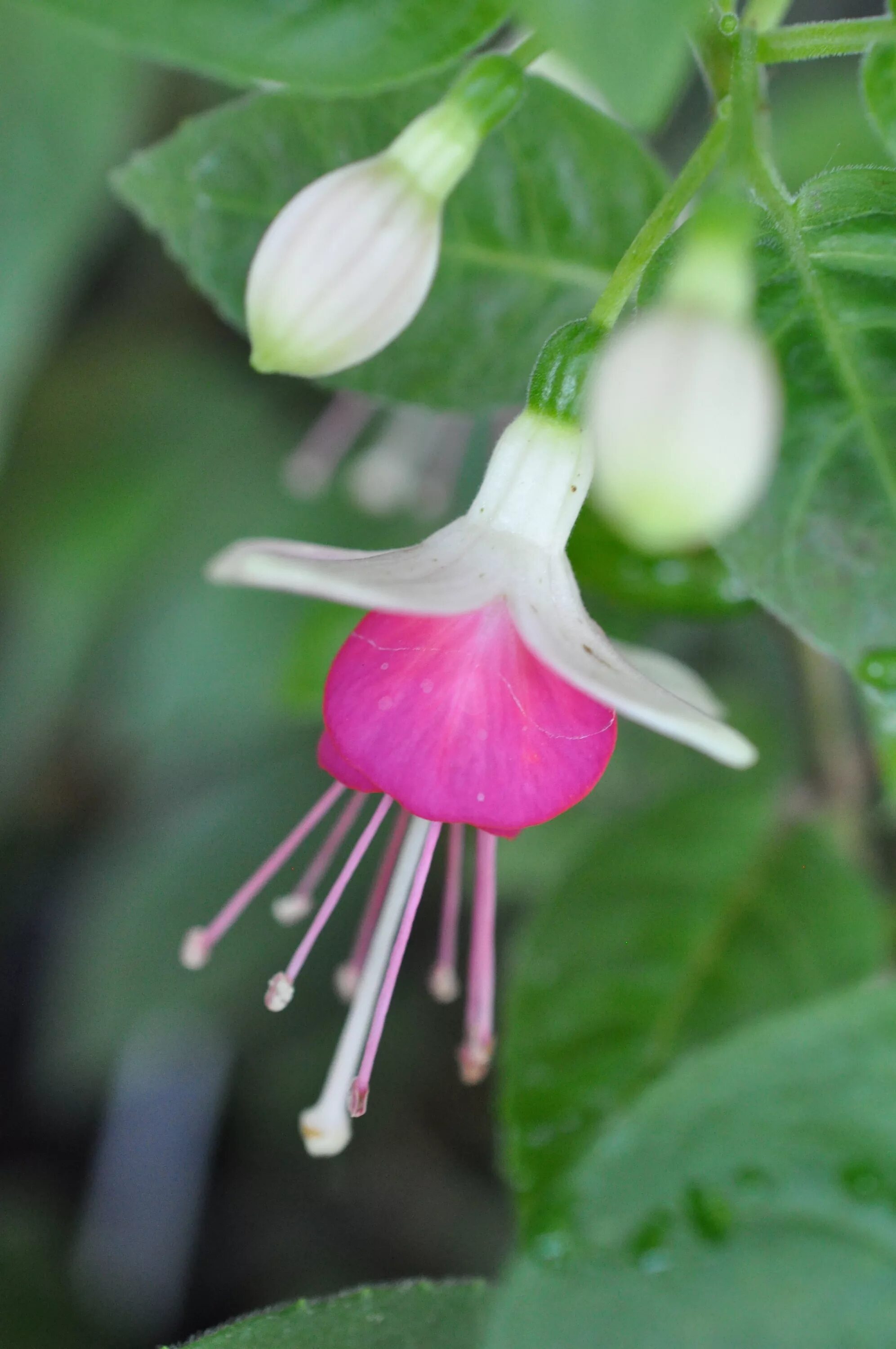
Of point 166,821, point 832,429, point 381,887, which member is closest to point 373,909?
point 381,887

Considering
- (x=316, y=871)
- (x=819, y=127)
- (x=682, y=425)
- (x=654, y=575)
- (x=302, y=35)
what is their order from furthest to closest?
1. (x=819, y=127)
2. (x=654, y=575)
3. (x=316, y=871)
4. (x=302, y=35)
5. (x=682, y=425)

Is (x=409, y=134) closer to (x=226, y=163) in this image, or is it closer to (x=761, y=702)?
(x=226, y=163)

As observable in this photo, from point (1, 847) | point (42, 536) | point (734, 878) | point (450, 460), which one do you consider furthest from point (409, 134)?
point (1, 847)

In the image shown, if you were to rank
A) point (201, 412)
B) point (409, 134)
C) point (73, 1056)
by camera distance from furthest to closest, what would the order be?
point (201, 412) < point (73, 1056) < point (409, 134)

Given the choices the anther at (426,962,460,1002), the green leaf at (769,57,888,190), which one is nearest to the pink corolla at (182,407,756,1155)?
the anther at (426,962,460,1002)

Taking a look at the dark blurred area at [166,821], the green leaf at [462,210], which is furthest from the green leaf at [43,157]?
the green leaf at [462,210]

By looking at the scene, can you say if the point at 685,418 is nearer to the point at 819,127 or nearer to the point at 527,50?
the point at 527,50
